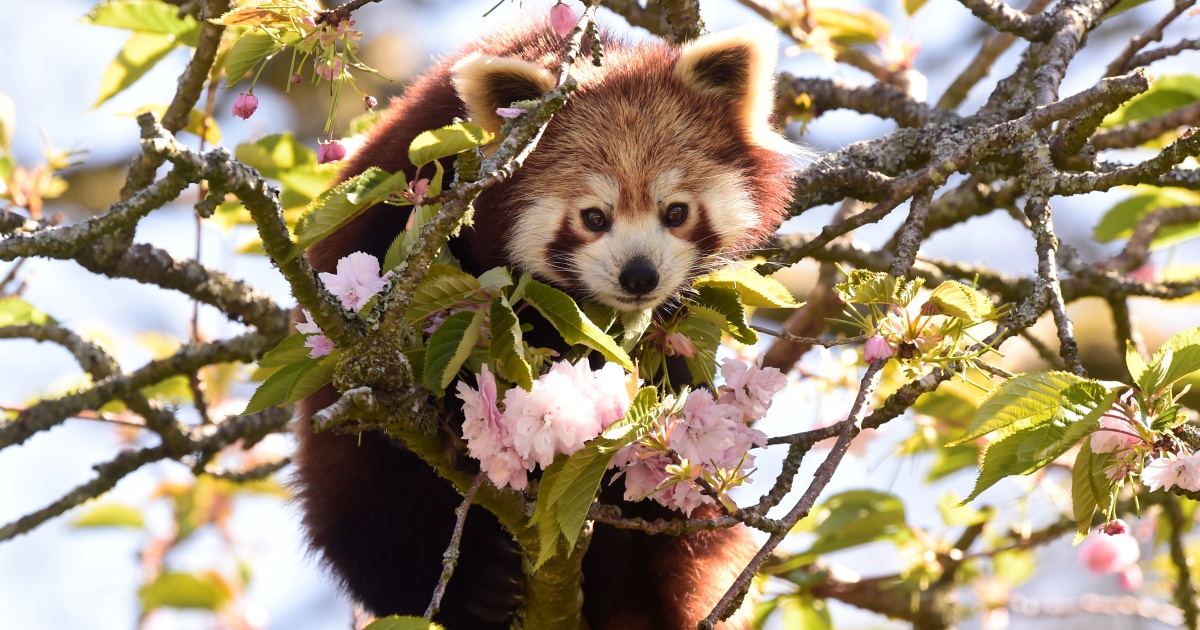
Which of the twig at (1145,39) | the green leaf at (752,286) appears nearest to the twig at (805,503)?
the green leaf at (752,286)

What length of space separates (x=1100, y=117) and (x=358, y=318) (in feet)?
5.63

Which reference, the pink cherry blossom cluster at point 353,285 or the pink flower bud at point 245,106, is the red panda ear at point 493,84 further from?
the pink cherry blossom cluster at point 353,285

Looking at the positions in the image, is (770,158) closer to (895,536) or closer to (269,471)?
(895,536)

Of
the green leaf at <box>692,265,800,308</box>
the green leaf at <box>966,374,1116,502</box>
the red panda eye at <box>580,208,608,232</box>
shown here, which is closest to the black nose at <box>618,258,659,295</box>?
the green leaf at <box>692,265,800,308</box>

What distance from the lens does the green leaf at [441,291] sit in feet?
6.50

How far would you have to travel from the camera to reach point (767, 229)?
3049 millimetres

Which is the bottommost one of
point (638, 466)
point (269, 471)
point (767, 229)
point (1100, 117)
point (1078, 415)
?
point (269, 471)

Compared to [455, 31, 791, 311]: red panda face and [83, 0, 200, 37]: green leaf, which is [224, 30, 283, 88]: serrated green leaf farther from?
[83, 0, 200, 37]: green leaf

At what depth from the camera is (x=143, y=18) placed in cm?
327

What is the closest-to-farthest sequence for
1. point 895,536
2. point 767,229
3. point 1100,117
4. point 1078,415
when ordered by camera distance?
1. point 1078,415
2. point 1100,117
3. point 767,229
4. point 895,536

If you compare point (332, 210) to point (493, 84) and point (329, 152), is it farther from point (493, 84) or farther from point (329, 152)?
point (493, 84)

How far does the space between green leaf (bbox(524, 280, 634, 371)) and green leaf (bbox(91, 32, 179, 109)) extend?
1960 millimetres

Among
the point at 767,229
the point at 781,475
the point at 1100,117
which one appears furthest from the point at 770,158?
the point at 781,475

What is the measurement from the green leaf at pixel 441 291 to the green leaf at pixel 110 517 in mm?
3286
